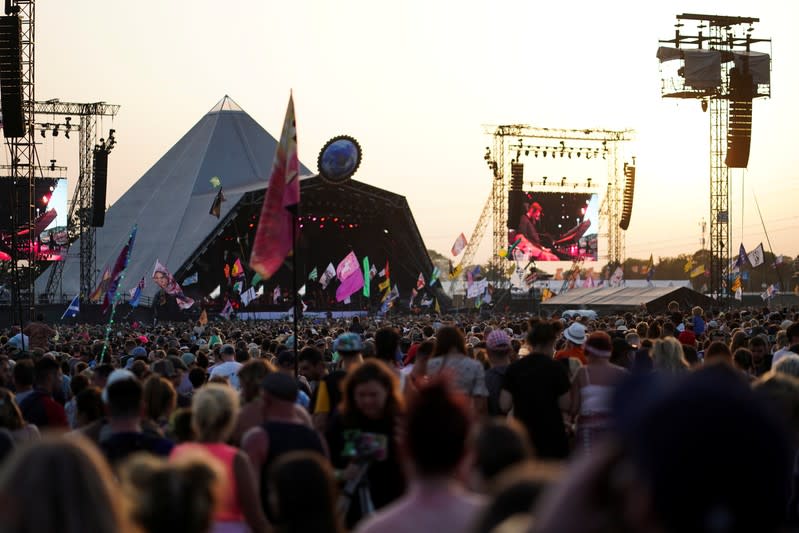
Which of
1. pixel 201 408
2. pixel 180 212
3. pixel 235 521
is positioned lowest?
pixel 235 521

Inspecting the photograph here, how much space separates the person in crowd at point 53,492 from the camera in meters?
2.74

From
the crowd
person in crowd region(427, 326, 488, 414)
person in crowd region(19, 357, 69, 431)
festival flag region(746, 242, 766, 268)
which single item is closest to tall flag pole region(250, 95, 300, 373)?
the crowd

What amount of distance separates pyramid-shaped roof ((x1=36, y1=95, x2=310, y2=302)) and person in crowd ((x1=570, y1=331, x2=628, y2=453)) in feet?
182

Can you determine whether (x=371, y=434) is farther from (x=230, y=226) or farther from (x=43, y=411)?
(x=230, y=226)

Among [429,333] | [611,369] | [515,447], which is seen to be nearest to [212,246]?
[429,333]

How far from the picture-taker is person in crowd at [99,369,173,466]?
5852 mm

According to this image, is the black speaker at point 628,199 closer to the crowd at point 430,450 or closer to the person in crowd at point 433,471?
the crowd at point 430,450

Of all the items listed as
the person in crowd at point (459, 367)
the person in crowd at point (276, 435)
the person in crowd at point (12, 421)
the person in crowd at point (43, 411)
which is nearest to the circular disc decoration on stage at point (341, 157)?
the person in crowd at point (43, 411)

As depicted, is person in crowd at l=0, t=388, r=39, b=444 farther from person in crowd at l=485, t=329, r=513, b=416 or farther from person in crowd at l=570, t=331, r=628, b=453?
person in crowd at l=485, t=329, r=513, b=416

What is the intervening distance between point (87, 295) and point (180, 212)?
1613 cm

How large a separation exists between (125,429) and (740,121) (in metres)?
37.8

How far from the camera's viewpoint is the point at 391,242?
69.6 metres

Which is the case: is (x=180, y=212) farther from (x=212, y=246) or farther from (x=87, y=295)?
(x=87, y=295)

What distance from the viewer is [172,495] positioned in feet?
11.7
